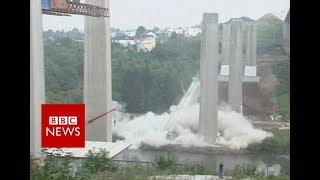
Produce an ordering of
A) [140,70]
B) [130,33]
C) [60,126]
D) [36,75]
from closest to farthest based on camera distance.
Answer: [60,126] → [36,75] → [130,33] → [140,70]

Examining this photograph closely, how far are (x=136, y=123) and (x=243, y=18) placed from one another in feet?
Result: 2.97

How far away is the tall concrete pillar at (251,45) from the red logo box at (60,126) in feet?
4.03

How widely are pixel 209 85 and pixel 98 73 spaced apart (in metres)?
0.75

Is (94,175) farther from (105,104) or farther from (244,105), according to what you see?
(244,105)

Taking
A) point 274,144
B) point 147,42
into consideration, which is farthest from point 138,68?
point 274,144

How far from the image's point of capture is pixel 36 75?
7.62ft

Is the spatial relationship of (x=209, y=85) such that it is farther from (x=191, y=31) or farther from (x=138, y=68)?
(x=138, y=68)

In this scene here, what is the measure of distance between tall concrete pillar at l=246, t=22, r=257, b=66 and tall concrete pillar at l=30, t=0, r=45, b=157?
125cm

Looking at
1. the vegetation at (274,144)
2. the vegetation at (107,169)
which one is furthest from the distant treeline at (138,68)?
the vegetation at (274,144)

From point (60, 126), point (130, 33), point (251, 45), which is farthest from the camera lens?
point (251, 45)

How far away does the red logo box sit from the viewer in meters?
1.99
